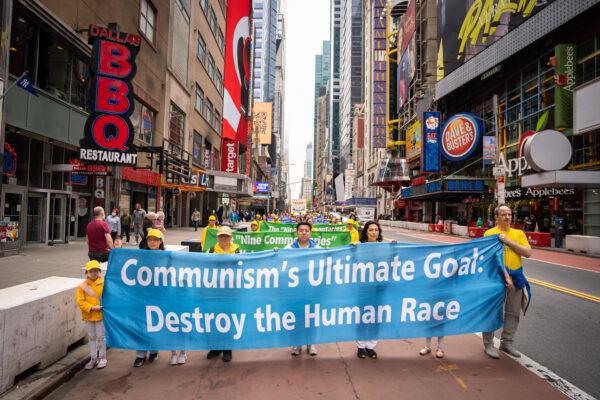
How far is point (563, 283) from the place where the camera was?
10.7 metres

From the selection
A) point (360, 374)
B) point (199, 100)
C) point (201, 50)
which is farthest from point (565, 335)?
point (201, 50)

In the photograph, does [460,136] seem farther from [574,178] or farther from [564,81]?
[574,178]

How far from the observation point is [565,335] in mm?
5965

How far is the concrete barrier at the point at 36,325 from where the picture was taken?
387cm

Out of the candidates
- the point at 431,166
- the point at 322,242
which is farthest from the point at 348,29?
Result: the point at 322,242

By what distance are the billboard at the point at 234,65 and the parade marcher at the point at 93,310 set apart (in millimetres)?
43522

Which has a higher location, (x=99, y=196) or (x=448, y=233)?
(x=99, y=196)

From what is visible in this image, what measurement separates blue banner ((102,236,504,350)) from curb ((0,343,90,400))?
0.54 meters

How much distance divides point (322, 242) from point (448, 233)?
94.7 ft

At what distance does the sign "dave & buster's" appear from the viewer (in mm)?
14609

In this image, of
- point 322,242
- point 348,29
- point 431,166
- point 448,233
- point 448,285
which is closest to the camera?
point 448,285

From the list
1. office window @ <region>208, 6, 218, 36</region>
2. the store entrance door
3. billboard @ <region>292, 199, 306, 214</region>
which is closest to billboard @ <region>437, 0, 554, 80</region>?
billboard @ <region>292, 199, 306, 214</region>

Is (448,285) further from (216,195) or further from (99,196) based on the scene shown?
(216,195)

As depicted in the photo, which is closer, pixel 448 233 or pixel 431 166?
pixel 448 233
